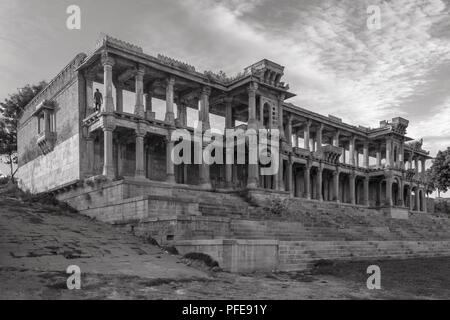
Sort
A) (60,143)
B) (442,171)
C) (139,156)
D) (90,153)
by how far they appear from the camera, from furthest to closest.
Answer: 1. (442,171)
2. (60,143)
3. (90,153)
4. (139,156)

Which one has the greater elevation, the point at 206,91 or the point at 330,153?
the point at 206,91

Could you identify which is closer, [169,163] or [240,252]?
[240,252]

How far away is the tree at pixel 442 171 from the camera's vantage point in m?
45.9

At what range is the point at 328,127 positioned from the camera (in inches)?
1866

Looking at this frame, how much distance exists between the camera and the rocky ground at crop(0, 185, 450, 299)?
33.8 feet

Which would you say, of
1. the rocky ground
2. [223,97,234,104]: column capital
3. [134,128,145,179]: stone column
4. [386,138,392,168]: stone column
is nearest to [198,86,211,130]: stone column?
[223,97,234,104]: column capital

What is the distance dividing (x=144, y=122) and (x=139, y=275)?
16.9 meters

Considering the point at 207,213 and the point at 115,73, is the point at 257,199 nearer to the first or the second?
the point at 207,213

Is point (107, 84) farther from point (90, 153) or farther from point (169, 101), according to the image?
point (90, 153)

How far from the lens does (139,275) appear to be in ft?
39.9

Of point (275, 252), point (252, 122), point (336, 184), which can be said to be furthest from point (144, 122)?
point (336, 184)

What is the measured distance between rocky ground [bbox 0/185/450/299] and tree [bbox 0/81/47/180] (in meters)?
29.3

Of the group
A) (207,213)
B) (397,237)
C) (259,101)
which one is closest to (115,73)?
(259,101)
